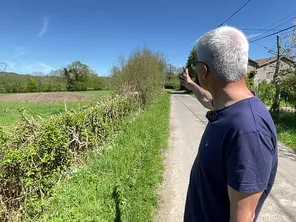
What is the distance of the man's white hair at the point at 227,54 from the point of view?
1.26 meters

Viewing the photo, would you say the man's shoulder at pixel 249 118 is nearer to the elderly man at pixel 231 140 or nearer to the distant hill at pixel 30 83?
the elderly man at pixel 231 140

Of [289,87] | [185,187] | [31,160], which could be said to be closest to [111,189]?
[31,160]

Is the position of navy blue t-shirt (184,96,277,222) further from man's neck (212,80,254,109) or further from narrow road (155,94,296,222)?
narrow road (155,94,296,222)

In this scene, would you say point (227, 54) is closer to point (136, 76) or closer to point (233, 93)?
point (233, 93)

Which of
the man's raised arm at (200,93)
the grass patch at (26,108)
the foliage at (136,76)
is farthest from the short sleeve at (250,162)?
the foliage at (136,76)

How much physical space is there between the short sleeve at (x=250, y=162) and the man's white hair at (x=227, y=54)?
331 mm

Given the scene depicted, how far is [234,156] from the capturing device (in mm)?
1153

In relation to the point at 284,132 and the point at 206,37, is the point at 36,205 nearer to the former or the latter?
the point at 206,37

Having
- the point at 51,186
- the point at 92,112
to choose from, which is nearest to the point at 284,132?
the point at 92,112

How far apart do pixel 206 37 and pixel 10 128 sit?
3747 mm

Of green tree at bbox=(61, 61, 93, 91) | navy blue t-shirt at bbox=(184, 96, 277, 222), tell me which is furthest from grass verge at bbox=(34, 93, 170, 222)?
green tree at bbox=(61, 61, 93, 91)

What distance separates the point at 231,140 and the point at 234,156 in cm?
8

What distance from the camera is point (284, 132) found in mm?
9445

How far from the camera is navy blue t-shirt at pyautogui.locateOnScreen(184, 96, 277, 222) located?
1116mm
